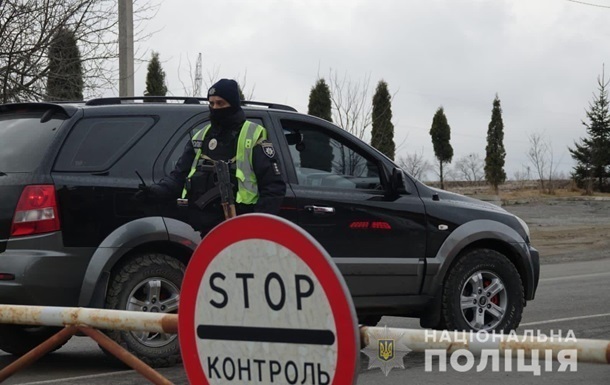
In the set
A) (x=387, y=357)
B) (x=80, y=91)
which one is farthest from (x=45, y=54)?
(x=387, y=357)

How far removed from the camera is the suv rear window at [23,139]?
7.29 metres

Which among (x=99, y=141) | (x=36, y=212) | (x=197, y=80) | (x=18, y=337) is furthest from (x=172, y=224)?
(x=197, y=80)

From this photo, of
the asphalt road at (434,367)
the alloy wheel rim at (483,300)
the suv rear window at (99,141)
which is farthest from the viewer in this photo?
the alloy wheel rim at (483,300)

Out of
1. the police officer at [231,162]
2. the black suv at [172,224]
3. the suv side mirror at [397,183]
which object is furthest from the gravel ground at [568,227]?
the police officer at [231,162]

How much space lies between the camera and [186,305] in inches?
127

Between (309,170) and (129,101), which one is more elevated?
(129,101)

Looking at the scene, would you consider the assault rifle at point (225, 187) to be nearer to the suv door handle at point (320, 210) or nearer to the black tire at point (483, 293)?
the suv door handle at point (320, 210)

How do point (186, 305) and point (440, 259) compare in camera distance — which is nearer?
point (186, 305)

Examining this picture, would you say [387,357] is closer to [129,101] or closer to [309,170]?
[309,170]

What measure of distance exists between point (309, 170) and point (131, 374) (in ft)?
6.71

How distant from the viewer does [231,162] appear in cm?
659

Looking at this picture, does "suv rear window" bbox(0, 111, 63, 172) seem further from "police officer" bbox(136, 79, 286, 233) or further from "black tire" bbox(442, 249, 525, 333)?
"black tire" bbox(442, 249, 525, 333)

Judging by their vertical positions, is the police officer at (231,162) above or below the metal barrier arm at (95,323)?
above

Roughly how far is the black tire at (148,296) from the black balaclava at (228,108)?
4.34 ft
